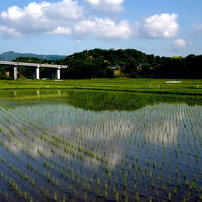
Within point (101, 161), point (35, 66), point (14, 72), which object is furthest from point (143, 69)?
point (101, 161)

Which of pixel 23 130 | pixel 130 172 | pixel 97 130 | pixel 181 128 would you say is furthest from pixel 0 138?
pixel 181 128

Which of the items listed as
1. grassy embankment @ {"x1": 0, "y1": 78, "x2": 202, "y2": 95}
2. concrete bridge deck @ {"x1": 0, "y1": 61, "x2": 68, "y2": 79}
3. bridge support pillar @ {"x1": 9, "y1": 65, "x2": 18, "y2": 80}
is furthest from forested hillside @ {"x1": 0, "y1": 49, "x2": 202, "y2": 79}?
bridge support pillar @ {"x1": 9, "y1": 65, "x2": 18, "y2": 80}

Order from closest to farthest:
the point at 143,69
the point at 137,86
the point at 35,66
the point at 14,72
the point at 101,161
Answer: the point at 101,161, the point at 137,86, the point at 14,72, the point at 143,69, the point at 35,66

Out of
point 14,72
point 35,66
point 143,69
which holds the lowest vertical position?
point 14,72

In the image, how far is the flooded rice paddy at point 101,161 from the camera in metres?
5.24

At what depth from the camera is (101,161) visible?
7.00 meters

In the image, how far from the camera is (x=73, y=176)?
236 inches

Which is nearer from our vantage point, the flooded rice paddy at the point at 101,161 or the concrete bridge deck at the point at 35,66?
the flooded rice paddy at the point at 101,161

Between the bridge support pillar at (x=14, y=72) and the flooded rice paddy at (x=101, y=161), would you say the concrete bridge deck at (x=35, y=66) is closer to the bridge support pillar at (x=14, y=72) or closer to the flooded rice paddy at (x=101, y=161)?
the bridge support pillar at (x=14, y=72)

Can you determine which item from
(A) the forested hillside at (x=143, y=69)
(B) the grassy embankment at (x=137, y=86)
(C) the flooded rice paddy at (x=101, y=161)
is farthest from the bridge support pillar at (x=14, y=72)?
(C) the flooded rice paddy at (x=101, y=161)

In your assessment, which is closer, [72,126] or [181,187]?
[181,187]

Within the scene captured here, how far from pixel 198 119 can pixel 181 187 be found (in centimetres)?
867

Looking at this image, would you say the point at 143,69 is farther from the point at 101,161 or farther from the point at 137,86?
the point at 101,161

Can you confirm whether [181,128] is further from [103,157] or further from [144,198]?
[144,198]
